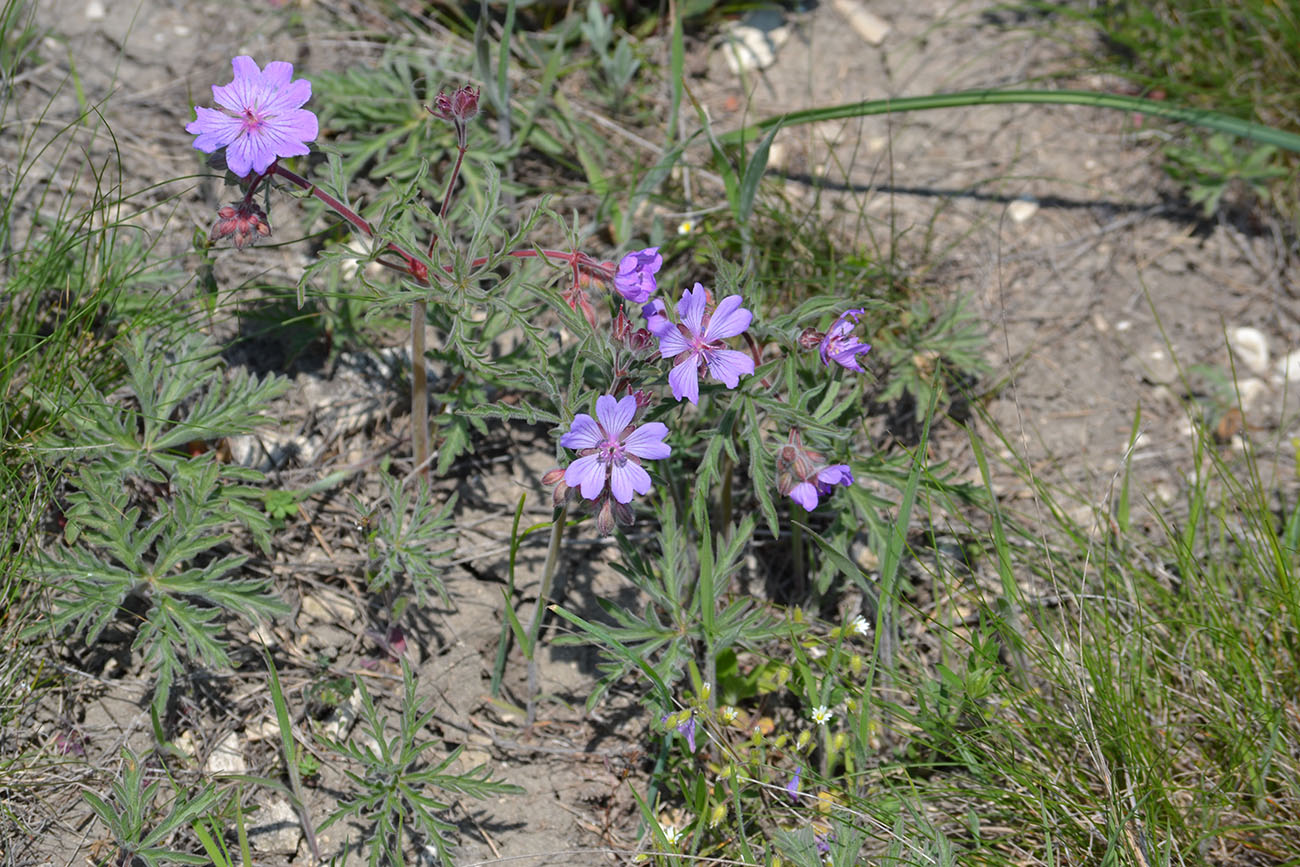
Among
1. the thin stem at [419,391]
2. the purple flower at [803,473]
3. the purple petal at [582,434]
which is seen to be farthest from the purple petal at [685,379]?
the thin stem at [419,391]

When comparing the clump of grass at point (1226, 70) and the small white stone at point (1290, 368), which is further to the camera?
the clump of grass at point (1226, 70)

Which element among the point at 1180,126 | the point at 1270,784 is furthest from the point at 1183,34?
the point at 1270,784

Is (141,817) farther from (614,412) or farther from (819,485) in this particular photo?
(819,485)

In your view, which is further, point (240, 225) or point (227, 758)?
point (227, 758)

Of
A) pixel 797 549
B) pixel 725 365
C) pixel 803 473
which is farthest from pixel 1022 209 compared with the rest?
pixel 725 365

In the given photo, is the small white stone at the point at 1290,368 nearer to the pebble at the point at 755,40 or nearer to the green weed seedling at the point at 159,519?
the pebble at the point at 755,40
